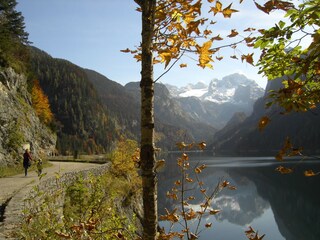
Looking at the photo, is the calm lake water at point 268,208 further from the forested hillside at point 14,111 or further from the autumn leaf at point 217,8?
the autumn leaf at point 217,8

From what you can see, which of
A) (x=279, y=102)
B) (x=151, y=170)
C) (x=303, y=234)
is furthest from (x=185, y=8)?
(x=303, y=234)

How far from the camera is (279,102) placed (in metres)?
2.99

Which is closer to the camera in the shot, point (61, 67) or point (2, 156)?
point (2, 156)

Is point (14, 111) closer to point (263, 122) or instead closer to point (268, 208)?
point (263, 122)

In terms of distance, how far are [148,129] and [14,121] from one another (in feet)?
108

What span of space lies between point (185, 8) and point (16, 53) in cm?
5662

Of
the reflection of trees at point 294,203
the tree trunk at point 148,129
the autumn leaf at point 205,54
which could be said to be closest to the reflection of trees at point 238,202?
the reflection of trees at point 294,203

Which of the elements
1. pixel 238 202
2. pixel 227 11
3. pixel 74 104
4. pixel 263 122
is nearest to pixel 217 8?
pixel 227 11

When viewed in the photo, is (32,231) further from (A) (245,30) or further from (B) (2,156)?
(B) (2,156)

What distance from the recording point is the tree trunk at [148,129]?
3.83 m

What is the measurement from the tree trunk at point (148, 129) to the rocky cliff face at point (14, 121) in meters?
26.9

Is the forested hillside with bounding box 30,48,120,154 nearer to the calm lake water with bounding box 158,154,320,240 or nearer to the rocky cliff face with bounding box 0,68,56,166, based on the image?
the calm lake water with bounding box 158,154,320,240

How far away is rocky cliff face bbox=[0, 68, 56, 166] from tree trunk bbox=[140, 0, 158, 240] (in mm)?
26914

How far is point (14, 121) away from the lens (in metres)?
33.7
